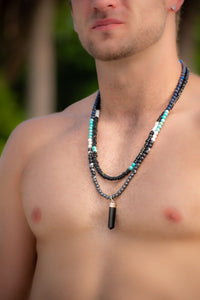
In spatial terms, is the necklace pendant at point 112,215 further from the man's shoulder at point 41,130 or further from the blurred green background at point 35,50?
the blurred green background at point 35,50

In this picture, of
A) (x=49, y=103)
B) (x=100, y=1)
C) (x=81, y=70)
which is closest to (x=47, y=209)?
(x=100, y=1)

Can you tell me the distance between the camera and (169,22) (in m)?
2.94

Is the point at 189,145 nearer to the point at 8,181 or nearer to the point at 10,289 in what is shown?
the point at 8,181

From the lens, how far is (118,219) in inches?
107

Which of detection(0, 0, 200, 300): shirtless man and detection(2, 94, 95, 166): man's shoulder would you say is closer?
detection(0, 0, 200, 300): shirtless man

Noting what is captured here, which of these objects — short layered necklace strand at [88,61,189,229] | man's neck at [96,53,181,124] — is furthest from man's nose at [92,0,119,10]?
short layered necklace strand at [88,61,189,229]

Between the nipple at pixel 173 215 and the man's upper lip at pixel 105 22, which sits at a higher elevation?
the man's upper lip at pixel 105 22

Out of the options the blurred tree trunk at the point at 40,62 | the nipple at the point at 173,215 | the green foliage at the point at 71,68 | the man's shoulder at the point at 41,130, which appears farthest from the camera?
the green foliage at the point at 71,68

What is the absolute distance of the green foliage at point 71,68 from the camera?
18.0 meters

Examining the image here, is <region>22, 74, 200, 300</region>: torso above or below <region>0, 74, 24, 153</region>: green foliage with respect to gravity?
below

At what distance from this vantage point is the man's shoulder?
3141 mm

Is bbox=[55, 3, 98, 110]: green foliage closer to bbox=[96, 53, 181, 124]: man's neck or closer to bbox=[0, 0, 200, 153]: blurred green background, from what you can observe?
bbox=[0, 0, 200, 153]: blurred green background

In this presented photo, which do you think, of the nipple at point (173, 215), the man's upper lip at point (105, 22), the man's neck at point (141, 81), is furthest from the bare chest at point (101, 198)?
the man's upper lip at point (105, 22)

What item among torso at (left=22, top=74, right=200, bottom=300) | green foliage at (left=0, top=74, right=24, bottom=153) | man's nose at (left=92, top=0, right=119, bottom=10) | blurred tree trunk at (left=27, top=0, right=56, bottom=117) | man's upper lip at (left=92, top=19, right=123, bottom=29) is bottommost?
torso at (left=22, top=74, right=200, bottom=300)
